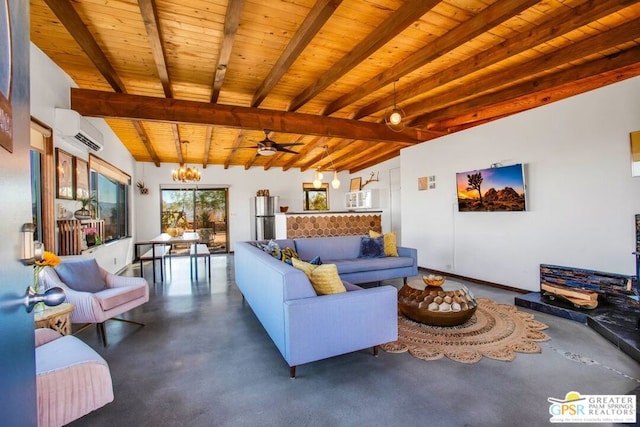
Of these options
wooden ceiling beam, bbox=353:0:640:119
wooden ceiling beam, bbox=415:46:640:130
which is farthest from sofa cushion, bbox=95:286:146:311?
wooden ceiling beam, bbox=415:46:640:130

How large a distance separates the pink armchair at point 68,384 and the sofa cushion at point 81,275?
1482mm

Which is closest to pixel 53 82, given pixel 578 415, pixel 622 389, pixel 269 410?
pixel 269 410

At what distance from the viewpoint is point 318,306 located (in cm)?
228

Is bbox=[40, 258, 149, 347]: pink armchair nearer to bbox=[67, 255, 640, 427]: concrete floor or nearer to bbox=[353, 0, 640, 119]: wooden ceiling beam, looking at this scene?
bbox=[67, 255, 640, 427]: concrete floor

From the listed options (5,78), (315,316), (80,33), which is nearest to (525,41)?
(315,316)

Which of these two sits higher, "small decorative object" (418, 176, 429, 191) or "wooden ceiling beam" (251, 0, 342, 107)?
"wooden ceiling beam" (251, 0, 342, 107)

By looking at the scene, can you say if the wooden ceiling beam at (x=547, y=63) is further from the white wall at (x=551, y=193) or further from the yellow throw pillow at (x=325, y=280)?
the yellow throw pillow at (x=325, y=280)

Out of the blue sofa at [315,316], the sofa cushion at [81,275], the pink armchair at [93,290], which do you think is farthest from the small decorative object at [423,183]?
the sofa cushion at [81,275]

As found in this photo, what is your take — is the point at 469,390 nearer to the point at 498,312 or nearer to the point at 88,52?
the point at 498,312

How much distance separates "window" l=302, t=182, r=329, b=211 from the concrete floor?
7.44 metres

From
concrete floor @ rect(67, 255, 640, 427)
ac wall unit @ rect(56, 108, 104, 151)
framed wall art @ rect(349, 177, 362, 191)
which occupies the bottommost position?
concrete floor @ rect(67, 255, 640, 427)

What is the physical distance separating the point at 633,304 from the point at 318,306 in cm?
359

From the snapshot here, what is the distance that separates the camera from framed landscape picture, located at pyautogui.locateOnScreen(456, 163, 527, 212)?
440 cm

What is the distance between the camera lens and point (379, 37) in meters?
2.91
